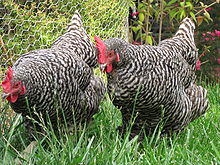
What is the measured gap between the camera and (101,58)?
2.25 meters

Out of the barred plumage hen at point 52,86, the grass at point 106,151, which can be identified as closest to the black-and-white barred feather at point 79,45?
the barred plumage hen at point 52,86

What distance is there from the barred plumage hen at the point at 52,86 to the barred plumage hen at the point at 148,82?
9.7 inches

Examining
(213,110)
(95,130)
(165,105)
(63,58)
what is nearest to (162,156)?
(165,105)

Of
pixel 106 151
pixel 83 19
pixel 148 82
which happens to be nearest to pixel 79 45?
pixel 148 82

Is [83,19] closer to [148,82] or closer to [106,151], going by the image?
[148,82]

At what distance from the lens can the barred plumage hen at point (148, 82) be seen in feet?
7.68

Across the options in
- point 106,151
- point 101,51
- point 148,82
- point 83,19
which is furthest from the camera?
point 83,19

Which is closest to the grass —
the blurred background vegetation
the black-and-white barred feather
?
the black-and-white barred feather

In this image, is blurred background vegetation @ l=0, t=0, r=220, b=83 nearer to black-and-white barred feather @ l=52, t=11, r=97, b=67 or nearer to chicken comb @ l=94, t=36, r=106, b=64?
black-and-white barred feather @ l=52, t=11, r=97, b=67

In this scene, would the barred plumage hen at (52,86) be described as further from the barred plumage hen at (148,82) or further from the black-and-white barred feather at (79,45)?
the barred plumage hen at (148,82)

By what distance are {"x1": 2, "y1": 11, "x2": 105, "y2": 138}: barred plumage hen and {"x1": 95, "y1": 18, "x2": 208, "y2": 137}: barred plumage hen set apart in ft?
0.81

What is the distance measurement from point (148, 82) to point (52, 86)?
0.64 meters

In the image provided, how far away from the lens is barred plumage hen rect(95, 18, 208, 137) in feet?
7.68

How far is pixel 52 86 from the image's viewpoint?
7.45 feet
